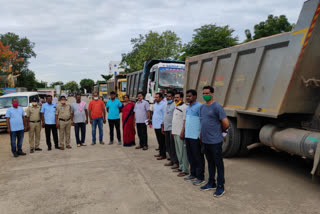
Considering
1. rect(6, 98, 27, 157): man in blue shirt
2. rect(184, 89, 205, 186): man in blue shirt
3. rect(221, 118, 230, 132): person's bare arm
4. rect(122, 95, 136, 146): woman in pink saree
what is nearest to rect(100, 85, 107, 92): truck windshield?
rect(122, 95, 136, 146): woman in pink saree

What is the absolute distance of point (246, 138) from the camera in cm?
620

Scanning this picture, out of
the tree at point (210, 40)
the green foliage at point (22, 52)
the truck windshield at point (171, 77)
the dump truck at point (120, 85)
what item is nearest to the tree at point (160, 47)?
the tree at point (210, 40)

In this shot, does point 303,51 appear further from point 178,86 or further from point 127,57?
point 127,57

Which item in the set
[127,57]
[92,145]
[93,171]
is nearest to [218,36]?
[127,57]

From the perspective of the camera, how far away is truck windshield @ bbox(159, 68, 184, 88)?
1212cm

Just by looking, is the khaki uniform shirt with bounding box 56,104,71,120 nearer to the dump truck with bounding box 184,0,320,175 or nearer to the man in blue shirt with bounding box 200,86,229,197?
the dump truck with bounding box 184,0,320,175

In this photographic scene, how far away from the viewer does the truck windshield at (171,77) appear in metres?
12.1

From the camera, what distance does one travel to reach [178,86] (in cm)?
1212

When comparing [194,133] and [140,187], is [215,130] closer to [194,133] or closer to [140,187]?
[194,133]

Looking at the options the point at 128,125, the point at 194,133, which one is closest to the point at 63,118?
the point at 128,125

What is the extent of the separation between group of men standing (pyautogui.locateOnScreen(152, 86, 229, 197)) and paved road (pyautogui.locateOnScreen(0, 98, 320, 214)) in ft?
0.88

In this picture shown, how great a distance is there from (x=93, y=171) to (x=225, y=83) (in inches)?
144

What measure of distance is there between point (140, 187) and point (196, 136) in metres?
1.31

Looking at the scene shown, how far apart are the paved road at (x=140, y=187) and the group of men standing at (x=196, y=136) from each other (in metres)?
0.27
